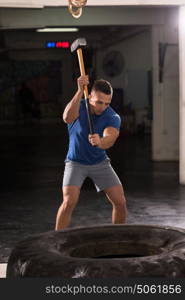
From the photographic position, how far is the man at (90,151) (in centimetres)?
473

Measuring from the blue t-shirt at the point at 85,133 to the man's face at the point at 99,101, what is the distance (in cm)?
7

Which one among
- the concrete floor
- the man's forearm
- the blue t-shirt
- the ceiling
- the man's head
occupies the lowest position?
the concrete floor

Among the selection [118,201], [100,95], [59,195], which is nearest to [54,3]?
[59,195]

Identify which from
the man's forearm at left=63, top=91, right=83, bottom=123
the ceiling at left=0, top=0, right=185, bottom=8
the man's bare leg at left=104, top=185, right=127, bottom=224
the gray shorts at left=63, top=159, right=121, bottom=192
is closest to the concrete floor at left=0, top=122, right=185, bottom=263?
the gray shorts at left=63, top=159, right=121, bottom=192

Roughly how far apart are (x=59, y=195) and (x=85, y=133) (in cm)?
386

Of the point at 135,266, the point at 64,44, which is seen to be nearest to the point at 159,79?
the point at 64,44

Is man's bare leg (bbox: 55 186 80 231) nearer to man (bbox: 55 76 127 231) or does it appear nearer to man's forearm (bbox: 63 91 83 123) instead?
man (bbox: 55 76 127 231)

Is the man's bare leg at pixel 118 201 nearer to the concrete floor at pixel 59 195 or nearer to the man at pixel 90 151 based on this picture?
the man at pixel 90 151

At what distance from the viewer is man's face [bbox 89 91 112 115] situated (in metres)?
4.73

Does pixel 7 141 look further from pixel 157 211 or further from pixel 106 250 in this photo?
pixel 106 250

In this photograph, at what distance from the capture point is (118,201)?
5.01 m

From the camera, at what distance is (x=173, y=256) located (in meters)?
→ 3.04

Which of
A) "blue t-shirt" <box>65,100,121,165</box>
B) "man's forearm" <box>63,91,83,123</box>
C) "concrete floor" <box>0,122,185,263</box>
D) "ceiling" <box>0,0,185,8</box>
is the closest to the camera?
"man's forearm" <box>63,91,83,123</box>

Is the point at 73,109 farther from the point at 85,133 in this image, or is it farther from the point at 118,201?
the point at 118,201
